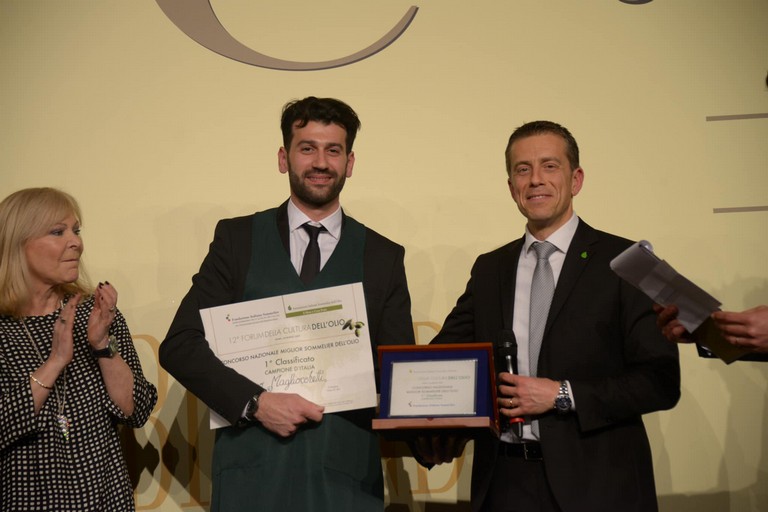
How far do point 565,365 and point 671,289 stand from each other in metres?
0.46

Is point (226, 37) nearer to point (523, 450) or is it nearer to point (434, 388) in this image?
Result: point (434, 388)

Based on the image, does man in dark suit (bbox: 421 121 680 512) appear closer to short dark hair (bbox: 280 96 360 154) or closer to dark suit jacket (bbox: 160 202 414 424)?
dark suit jacket (bbox: 160 202 414 424)

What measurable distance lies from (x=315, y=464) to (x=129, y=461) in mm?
1360

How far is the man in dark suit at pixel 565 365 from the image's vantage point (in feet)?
8.38

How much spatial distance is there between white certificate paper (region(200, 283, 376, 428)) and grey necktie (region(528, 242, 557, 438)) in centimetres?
54

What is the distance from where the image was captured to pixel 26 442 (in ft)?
9.18

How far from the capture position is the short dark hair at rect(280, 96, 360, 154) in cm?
310

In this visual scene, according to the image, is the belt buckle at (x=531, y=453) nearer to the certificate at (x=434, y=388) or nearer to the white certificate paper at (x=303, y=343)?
the certificate at (x=434, y=388)

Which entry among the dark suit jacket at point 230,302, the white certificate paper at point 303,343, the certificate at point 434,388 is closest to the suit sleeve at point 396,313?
the dark suit jacket at point 230,302

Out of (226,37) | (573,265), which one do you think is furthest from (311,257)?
(226,37)

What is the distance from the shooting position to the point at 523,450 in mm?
2668

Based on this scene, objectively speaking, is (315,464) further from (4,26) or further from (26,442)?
(4,26)

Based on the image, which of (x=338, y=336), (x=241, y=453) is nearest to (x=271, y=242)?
(x=338, y=336)

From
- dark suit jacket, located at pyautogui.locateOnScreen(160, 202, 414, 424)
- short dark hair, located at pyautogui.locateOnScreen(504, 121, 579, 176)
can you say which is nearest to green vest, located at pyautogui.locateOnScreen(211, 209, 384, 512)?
dark suit jacket, located at pyautogui.locateOnScreen(160, 202, 414, 424)
